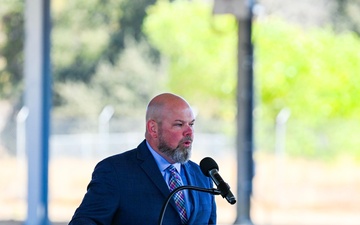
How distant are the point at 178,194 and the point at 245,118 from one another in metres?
7.03

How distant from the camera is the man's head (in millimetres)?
4090

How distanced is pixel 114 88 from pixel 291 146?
4997 mm

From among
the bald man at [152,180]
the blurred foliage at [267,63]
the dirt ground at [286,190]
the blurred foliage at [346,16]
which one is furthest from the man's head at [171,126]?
the blurred foliage at [346,16]

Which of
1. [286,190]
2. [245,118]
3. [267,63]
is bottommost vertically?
[286,190]

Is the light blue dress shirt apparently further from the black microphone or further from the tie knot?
the black microphone

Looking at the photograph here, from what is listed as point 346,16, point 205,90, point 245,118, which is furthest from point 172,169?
point 346,16

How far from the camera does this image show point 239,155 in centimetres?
1121

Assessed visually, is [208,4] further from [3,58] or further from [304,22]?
[3,58]

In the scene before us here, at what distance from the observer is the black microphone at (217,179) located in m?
3.63

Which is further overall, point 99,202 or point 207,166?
point 99,202

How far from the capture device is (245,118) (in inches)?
437

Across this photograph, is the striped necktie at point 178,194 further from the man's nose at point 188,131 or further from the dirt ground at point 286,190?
the dirt ground at point 286,190

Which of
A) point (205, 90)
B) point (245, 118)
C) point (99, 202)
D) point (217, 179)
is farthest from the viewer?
point (205, 90)

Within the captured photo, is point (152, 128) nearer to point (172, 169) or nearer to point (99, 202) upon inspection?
point (172, 169)
